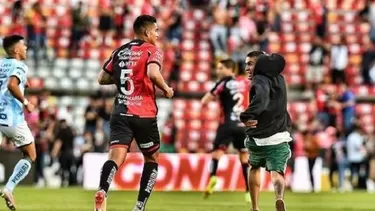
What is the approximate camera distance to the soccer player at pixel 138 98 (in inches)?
555

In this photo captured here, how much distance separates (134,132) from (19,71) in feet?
10.3

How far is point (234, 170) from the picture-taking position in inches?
1156

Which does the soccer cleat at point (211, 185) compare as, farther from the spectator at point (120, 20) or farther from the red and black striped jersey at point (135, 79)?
the spectator at point (120, 20)

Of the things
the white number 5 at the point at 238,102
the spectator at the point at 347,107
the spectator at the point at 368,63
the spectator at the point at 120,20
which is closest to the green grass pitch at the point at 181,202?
the white number 5 at the point at 238,102

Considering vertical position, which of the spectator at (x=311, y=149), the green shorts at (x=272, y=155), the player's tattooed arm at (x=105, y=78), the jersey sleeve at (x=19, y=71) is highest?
the jersey sleeve at (x=19, y=71)

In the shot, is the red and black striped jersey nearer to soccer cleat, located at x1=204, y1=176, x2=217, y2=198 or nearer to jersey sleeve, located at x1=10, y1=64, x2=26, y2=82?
jersey sleeve, located at x1=10, y1=64, x2=26, y2=82

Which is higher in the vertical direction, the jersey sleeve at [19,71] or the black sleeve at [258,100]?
the jersey sleeve at [19,71]

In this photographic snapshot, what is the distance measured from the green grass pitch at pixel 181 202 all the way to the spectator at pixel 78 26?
34.5ft

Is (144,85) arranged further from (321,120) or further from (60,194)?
(321,120)

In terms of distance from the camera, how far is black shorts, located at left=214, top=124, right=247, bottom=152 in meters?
21.8

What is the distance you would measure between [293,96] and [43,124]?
28.6 feet

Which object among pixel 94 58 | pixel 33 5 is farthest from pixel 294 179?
pixel 33 5

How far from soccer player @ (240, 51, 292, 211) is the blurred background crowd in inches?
690

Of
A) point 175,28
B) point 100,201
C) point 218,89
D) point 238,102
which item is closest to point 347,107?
point 175,28
